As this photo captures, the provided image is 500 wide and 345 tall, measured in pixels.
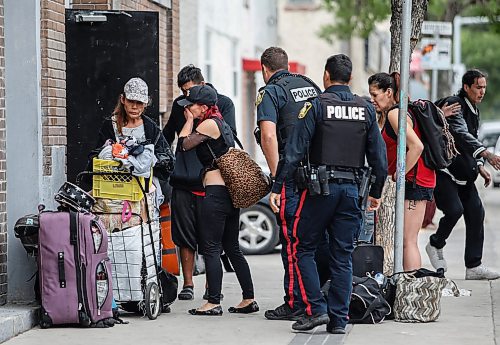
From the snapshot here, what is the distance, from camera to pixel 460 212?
10484mm

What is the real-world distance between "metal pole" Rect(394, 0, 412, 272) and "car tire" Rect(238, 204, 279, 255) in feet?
15.7

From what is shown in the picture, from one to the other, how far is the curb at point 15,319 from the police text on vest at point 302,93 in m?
2.47

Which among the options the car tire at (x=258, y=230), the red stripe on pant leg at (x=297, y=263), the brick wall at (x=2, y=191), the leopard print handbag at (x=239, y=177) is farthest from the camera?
the car tire at (x=258, y=230)

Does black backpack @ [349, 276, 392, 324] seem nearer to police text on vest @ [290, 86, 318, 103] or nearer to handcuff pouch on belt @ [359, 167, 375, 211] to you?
handcuff pouch on belt @ [359, 167, 375, 211]

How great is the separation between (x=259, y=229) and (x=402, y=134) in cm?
506

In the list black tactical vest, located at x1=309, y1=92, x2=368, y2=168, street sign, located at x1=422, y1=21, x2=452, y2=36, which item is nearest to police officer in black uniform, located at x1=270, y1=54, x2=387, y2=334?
black tactical vest, located at x1=309, y1=92, x2=368, y2=168

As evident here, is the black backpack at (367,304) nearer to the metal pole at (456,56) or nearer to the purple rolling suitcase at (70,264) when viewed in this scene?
the purple rolling suitcase at (70,264)

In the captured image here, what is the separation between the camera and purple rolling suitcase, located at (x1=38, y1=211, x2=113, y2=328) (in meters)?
7.82

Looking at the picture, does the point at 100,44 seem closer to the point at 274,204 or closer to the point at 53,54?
the point at 53,54

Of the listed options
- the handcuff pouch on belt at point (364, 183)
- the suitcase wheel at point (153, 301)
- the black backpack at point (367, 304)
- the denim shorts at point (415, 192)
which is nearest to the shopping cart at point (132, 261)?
Result: the suitcase wheel at point (153, 301)

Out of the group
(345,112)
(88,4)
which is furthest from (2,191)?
(345,112)

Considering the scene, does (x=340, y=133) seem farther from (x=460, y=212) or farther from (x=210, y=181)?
(x=460, y=212)

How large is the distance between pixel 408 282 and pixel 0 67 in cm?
338

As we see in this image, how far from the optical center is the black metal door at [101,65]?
31.2ft
